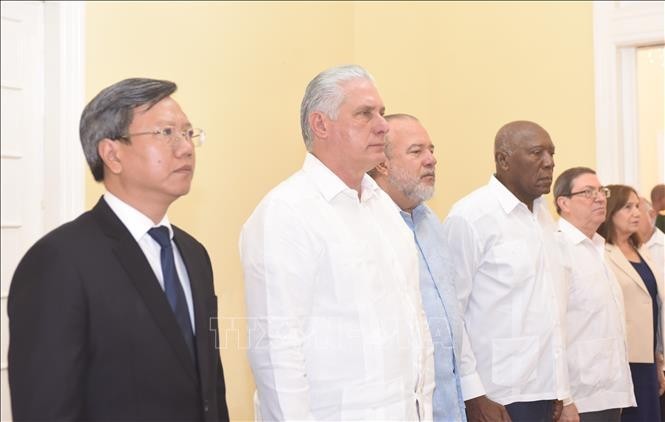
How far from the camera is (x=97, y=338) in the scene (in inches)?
72.5

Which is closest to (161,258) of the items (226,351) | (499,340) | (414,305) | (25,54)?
(414,305)

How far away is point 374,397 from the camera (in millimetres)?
2352

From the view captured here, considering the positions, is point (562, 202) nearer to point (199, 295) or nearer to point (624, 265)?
point (624, 265)

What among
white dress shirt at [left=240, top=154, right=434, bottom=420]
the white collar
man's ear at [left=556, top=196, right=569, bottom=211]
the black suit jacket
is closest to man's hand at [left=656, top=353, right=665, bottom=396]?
man's ear at [left=556, top=196, right=569, bottom=211]

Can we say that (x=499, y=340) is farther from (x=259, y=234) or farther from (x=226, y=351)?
(x=226, y=351)

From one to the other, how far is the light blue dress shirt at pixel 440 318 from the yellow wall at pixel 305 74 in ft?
5.57

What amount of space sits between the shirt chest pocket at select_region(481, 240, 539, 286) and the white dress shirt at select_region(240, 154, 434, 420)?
0.92 m

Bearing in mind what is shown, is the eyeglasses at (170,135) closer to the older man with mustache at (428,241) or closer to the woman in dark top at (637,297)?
the older man with mustache at (428,241)

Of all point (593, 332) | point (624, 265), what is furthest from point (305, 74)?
point (593, 332)

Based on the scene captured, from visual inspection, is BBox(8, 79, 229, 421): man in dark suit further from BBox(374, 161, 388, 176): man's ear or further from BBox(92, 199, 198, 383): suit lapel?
BBox(374, 161, 388, 176): man's ear

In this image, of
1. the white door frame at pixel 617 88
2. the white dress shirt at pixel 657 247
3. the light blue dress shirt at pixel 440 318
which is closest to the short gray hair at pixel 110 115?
the light blue dress shirt at pixel 440 318

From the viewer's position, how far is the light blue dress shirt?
2.94m

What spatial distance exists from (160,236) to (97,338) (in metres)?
0.32

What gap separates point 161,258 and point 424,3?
435cm
